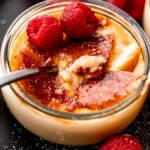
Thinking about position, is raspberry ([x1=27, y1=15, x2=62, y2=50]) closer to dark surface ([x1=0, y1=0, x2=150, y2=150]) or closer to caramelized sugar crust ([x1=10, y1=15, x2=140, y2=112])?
caramelized sugar crust ([x1=10, y1=15, x2=140, y2=112])

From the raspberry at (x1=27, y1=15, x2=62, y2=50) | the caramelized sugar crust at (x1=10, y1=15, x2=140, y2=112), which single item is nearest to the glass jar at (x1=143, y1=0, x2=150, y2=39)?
the caramelized sugar crust at (x1=10, y1=15, x2=140, y2=112)

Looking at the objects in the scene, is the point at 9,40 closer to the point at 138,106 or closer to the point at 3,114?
the point at 3,114

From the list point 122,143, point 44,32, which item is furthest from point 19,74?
point 122,143

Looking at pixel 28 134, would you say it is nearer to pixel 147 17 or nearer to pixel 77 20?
pixel 77 20

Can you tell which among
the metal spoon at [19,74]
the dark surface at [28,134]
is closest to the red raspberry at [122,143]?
the dark surface at [28,134]

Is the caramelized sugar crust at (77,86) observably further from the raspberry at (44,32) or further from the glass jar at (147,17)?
the glass jar at (147,17)
